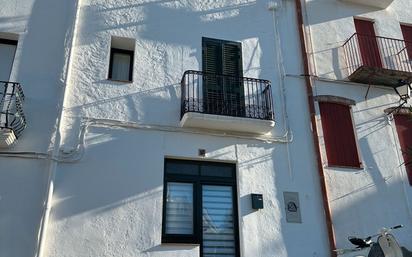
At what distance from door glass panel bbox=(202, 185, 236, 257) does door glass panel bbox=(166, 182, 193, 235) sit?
11.9 inches

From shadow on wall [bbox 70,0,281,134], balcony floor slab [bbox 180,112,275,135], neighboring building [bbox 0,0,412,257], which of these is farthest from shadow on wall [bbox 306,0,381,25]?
balcony floor slab [bbox 180,112,275,135]

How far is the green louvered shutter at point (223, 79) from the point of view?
973cm

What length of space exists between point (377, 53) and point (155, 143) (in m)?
6.65

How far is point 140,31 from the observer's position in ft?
33.4

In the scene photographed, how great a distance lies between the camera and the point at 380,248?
313 inches

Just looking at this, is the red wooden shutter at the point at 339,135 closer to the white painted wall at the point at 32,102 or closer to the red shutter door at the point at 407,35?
the red shutter door at the point at 407,35

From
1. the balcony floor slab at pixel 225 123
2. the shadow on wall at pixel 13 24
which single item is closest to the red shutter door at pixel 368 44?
the balcony floor slab at pixel 225 123

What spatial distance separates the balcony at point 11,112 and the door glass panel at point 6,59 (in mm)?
479

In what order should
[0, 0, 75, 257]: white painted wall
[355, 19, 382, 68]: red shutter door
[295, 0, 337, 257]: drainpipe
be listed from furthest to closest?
[355, 19, 382, 68]: red shutter door < [295, 0, 337, 257]: drainpipe < [0, 0, 75, 257]: white painted wall

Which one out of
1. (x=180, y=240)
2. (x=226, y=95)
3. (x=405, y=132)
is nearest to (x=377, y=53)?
(x=405, y=132)

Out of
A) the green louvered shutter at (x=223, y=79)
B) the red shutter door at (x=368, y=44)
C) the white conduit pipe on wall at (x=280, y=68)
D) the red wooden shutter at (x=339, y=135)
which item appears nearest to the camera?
the green louvered shutter at (x=223, y=79)

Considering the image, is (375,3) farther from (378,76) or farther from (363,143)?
(363,143)

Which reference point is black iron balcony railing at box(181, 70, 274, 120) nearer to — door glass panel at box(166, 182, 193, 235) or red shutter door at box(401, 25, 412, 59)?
door glass panel at box(166, 182, 193, 235)

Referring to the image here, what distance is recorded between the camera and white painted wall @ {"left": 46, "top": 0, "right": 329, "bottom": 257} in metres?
8.20
